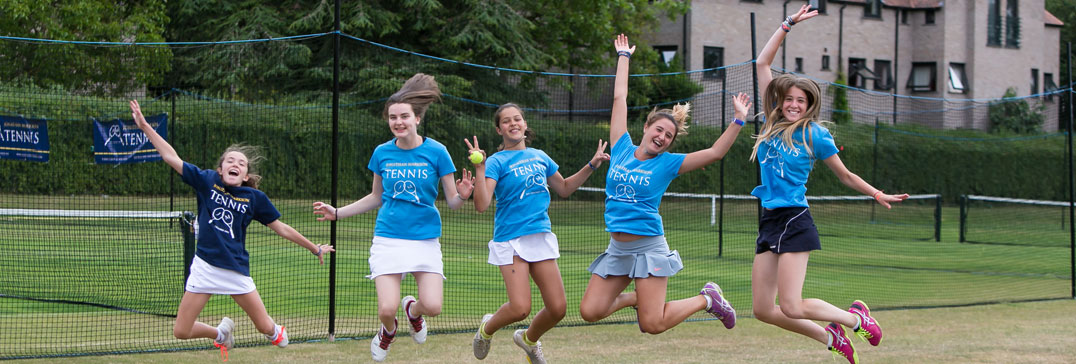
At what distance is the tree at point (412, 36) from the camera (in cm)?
2358

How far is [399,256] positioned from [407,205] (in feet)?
1.08

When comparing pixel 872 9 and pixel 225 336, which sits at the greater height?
pixel 872 9

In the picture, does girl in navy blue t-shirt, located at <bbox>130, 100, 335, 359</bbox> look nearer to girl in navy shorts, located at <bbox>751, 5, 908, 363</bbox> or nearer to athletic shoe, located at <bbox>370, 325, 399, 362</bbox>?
athletic shoe, located at <bbox>370, 325, 399, 362</bbox>

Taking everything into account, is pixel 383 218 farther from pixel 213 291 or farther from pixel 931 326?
pixel 931 326

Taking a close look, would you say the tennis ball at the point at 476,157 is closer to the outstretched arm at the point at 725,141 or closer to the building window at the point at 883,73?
the outstretched arm at the point at 725,141

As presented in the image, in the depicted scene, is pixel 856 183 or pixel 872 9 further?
pixel 872 9

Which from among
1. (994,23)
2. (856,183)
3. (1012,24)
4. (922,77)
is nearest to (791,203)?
(856,183)

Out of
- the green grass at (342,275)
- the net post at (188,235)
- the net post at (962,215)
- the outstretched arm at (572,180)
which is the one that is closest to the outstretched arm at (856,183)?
the outstretched arm at (572,180)

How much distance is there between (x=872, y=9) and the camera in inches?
1734

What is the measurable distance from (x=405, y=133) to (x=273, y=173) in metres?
9.37

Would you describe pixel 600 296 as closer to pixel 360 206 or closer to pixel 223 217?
pixel 360 206

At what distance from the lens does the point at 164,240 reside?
14062mm

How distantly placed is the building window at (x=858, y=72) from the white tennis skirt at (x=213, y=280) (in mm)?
39438

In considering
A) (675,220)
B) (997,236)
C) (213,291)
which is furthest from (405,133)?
(997,236)
